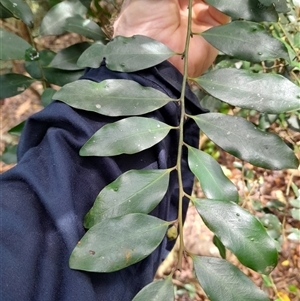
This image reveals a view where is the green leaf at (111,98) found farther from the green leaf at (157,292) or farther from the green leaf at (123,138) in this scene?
the green leaf at (157,292)

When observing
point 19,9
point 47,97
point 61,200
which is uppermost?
point 19,9

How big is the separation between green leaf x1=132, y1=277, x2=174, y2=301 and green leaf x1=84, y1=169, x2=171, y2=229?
0.10m

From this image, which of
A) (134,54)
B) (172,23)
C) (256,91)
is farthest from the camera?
(172,23)

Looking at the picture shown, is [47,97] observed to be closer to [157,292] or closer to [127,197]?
[127,197]

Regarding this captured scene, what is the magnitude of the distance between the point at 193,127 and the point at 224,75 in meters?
0.17

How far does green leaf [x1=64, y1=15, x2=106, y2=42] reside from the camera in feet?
3.19

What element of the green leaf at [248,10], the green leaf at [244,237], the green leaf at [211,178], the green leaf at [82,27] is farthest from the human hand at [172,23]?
the green leaf at [244,237]

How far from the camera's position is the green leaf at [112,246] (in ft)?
1.66

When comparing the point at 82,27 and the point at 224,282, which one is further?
the point at 82,27

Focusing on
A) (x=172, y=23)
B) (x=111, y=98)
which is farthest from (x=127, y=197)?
(x=172, y=23)

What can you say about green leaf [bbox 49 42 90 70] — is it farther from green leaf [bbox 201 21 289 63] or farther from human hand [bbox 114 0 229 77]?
green leaf [bbox 201 21 289 63]

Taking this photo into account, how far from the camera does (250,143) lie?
604 millimetres

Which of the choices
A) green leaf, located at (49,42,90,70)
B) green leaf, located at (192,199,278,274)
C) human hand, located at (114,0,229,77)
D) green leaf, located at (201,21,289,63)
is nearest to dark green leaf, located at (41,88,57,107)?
green leaf, located at (49,42,90,70)

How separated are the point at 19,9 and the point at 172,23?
34 cm
